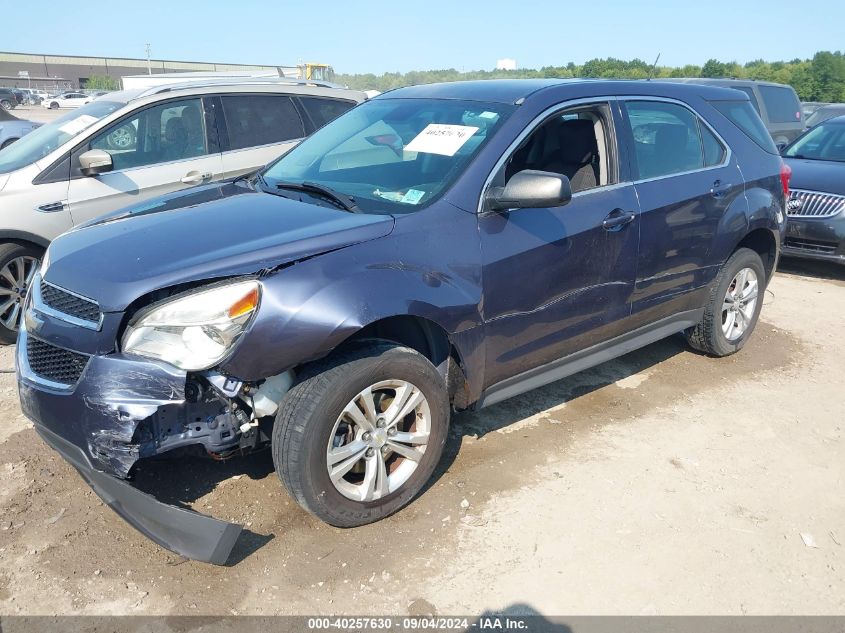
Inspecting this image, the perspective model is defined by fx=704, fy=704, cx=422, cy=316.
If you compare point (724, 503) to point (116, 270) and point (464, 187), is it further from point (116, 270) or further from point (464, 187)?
point (116, 270)

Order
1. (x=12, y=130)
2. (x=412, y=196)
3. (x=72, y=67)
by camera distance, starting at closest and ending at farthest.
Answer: (x=412, y=196) → (x=12, y=130) → (x=72, y=67)

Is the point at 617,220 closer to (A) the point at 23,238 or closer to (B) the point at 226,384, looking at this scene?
(B) the point at 226,384

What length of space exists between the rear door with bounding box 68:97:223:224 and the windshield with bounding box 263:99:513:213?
194 centimetres

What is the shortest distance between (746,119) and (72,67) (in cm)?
9787

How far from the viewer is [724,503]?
340 cm

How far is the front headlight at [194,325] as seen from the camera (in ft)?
8.60

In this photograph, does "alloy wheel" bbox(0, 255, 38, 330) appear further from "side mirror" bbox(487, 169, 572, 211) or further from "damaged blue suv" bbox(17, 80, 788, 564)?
"side mirror" bbox(487, 169, 572, 211)

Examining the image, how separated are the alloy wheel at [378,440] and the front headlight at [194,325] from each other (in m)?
0.57

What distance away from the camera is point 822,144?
866cm

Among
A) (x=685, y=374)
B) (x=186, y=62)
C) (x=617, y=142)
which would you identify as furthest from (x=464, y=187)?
(x=186, y=62)

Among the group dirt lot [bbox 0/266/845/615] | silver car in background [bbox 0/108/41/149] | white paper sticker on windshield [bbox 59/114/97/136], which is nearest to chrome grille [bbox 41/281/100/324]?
dirt lot [bbox 0/266/845/615]

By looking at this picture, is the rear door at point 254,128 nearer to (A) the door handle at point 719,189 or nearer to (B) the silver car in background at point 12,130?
(A) the door handle at point 719,189

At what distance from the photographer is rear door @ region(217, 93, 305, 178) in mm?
6078

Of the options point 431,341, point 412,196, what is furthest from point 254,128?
point 431,341
